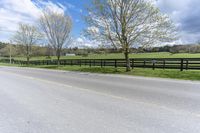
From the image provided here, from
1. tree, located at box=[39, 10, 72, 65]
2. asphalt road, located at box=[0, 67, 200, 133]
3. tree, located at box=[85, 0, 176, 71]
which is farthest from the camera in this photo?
tree, located at box=[39, 10, 72, 65]

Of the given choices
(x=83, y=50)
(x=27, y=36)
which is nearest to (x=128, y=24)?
(x=83, y=50)

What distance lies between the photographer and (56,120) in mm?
5309

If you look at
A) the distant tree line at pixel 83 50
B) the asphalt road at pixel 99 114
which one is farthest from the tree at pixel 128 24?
the asphalt road at pixel 99 114

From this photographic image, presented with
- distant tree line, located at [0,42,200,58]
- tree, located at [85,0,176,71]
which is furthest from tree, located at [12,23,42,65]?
tree, located at [85,0,176,71]

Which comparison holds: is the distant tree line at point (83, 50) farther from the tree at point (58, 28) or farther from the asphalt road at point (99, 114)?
the asphalt road at point (99, 114)

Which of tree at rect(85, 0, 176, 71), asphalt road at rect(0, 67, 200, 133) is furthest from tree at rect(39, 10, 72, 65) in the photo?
asphalt road at rect(0, 67, 200, 133)

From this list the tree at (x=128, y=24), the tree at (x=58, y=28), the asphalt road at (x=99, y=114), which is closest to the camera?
the asphalt road at (x=99, y=114)

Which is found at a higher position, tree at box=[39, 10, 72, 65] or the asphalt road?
tree at box=[39, 10, 72, 65]

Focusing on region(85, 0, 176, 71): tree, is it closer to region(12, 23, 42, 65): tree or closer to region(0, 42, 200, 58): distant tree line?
region(0, 42, 200, 58): distant tree line

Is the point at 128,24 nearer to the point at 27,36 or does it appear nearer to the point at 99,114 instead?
the point at 99,114

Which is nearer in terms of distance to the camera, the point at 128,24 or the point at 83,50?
the point at 128,24

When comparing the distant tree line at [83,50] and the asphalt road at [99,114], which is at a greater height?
the distant tree line at [83,50]

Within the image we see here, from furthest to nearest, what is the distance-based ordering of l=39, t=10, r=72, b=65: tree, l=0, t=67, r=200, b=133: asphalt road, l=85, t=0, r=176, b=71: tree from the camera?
l=39, t=10, r=72, b=65: tree
l=85, t=0, r=176, b=71: tree
l=0, t=67, r=200, b=133: asphalt road

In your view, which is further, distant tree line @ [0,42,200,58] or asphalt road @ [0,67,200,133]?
distant tree line @ [0,42,200,58]
